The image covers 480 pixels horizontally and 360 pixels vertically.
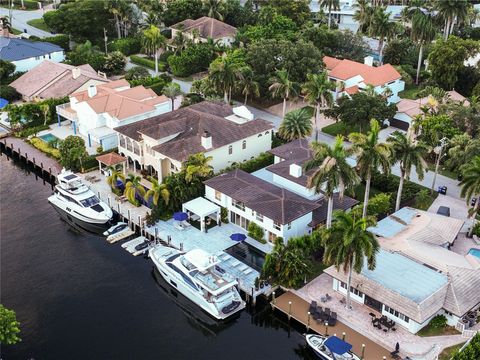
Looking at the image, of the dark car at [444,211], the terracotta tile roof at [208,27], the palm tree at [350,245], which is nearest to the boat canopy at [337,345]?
the palm tree at [350,245]

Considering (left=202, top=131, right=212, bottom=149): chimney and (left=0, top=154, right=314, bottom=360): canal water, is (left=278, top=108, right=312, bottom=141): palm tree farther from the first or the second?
(left=0, top=154, right=314, bottom=360): canal water

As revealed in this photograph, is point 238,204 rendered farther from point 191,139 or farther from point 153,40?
point 153,40

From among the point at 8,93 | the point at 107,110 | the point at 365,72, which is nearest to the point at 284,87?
the point at 365,72

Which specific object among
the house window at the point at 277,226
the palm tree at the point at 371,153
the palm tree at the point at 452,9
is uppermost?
the palm tree at the point at 452,9

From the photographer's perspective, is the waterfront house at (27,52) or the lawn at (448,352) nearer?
the lawn at (448,352)

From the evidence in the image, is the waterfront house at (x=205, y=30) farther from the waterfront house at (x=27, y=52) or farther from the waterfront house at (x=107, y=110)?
the waterfront house at (x=107, y=110)

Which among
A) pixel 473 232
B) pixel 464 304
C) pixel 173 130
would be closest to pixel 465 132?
pixel 473 232

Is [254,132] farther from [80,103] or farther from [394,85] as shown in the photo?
[394,85]
